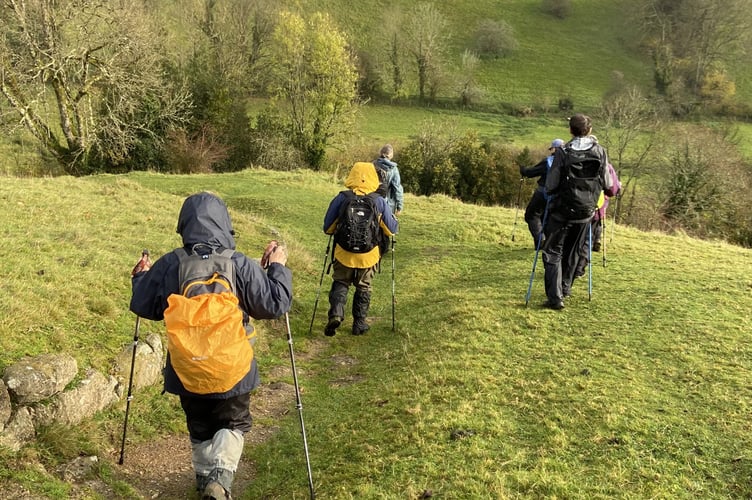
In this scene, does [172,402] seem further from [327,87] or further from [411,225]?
[327,87]

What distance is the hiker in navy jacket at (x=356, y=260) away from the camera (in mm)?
8680

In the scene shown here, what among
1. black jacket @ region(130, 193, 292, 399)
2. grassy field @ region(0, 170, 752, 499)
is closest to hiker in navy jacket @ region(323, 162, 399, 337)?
grassy field @ region(0, 170, 752, 499)

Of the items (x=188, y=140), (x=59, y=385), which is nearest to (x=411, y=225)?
(x=59, y=385)

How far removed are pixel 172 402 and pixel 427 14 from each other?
2449 inches

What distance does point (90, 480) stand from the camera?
15.5ft

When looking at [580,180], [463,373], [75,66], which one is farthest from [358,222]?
[75,66]

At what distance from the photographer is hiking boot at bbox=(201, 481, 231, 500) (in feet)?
13.1

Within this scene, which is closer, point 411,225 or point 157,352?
point 157,352

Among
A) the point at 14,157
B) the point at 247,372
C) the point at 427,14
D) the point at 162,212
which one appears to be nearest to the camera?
the point at 247,372

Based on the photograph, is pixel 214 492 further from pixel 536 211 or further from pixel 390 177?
pixel 536 211

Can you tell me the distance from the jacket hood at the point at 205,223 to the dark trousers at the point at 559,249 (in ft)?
19.2

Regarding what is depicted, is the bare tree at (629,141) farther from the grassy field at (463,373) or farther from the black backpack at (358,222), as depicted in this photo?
the black backpack at (358,222)

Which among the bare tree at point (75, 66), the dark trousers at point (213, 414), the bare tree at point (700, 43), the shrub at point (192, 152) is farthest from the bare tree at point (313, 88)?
the bare tree at point (700, 43)

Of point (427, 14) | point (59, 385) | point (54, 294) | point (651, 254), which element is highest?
point (427, 14)
